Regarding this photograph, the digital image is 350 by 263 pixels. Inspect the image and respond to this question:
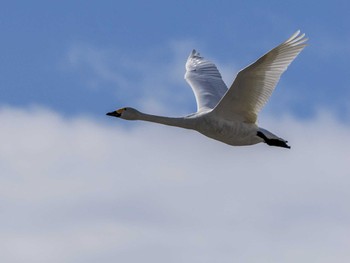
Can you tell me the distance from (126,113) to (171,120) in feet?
3.92

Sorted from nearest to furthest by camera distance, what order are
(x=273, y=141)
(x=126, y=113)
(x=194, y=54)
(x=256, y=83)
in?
(x=256, y=83), (x=273, y=141), (x=126, y=113), (x=194, y=54)

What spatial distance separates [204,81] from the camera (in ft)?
95.7

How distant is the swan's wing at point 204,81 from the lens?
2770cm

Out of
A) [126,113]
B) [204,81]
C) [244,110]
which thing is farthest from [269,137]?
[204,81]

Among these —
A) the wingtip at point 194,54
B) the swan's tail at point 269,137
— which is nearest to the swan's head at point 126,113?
the swan's tail at point 269,137

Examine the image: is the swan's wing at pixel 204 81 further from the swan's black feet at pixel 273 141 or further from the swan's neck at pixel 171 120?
the swan's black feet at pixel 273 141

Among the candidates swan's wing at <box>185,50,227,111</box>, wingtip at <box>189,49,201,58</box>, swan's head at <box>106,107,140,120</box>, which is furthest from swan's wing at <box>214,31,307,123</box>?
wingtip at <box>189,49,201,58</box>

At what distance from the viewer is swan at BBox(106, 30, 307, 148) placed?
2412cm

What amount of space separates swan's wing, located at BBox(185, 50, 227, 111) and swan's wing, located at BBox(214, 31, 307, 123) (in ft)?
4.89

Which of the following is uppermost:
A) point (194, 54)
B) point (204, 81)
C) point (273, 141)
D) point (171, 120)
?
point (194, 54)

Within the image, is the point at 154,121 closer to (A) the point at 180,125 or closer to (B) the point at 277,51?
(A) the point at 180,125

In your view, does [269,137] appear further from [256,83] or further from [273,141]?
[256,83]

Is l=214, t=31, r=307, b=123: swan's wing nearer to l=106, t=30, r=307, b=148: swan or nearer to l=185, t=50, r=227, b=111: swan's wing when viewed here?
l=106, t=30, r=307, b=148: swan

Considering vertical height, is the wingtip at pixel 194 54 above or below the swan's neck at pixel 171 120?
above
